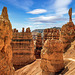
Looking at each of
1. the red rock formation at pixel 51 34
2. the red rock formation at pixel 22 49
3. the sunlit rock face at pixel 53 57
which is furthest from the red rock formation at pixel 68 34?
the sunlit rock face at pixel 53 57

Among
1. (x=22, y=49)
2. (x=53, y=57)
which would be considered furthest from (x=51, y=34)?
(x=53, y=57)

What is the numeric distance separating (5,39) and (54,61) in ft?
46.6

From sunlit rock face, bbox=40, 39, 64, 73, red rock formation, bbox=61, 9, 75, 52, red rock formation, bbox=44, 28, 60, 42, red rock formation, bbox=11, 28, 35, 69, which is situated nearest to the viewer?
sunlit rock face, bbox=40, 39, 64, 73

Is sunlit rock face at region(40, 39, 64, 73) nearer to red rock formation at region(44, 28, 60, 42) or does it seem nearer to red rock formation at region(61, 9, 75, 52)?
red rock formation at region(61, 9, 75, 52)

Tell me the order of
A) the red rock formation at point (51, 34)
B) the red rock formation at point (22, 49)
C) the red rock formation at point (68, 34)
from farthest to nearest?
the red rock formation at point (51, 34) < the red rock formation at point (68, 34) < the red rock formation at point (22, 49)

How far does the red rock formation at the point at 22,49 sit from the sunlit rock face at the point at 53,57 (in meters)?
9.39

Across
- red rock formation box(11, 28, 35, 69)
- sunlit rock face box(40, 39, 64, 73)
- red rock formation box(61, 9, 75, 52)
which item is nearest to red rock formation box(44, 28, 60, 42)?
red rock formation box(61, 9, 75, 52)

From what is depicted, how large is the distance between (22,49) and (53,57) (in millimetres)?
11951

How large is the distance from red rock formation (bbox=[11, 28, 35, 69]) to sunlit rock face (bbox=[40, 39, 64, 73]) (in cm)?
939

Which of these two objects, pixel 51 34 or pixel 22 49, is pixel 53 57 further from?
pixel 51 34

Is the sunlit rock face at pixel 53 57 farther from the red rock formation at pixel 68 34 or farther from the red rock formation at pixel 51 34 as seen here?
the red rock formation at pixel 51 34

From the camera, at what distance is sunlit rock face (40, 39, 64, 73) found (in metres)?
18.6

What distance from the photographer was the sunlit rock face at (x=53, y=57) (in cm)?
1862

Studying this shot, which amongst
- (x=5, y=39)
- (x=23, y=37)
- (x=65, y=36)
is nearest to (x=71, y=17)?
(x=65, y=36)
